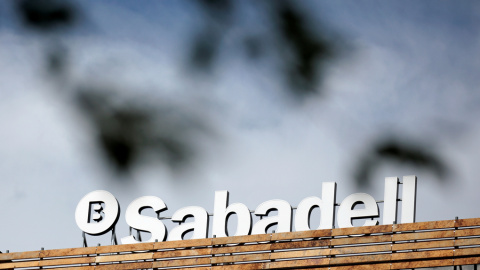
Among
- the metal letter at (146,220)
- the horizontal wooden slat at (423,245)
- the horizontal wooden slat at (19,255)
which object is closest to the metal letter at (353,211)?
the horizontal wooden slat at (423,245)

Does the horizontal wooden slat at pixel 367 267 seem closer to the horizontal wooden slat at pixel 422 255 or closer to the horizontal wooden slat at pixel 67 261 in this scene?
the horizontal wooden slat at pixel 422 255

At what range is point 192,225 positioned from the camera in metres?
19.3

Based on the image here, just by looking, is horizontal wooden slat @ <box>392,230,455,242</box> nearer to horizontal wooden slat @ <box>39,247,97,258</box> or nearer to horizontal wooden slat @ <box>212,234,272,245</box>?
horizontal wooden slat @ <box>212,234,272,245</box>

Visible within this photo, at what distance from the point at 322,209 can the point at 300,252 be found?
1.64 m

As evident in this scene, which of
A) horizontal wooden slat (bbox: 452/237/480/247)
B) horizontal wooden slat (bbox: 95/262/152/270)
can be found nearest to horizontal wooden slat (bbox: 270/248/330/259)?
horizontal wooden slat (bbox: 452/237/480/247)

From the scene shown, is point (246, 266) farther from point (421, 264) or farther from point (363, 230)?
point (421, 264)

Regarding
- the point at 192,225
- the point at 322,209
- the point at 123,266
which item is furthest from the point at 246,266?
the point at 123,266

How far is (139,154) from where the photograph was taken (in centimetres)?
147

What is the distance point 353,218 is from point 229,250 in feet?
9.28

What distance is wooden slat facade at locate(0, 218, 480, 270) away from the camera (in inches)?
612

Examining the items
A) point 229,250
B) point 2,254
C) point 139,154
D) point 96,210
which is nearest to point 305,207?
point 229,250

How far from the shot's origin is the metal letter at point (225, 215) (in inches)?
733

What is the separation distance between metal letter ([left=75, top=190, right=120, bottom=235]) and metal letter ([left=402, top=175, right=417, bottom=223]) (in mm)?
6952

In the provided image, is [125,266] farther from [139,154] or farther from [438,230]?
[139,154]
